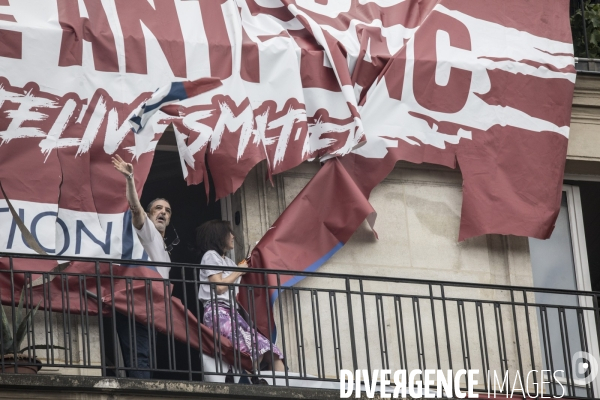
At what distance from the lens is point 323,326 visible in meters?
14.1

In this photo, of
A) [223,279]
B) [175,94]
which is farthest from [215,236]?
[175,94]

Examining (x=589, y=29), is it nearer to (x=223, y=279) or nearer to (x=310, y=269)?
(x=310, y=269)

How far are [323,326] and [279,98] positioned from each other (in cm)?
189

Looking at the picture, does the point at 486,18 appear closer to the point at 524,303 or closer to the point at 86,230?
the point at 524,303

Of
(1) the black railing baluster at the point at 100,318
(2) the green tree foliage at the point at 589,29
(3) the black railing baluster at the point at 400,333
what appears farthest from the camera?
(2) the green tree foliage at the point at 589,29

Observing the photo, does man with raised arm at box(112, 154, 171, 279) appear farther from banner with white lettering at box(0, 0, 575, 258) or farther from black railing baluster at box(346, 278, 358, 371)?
black railing baluster at box(346, 278, 358, 371)

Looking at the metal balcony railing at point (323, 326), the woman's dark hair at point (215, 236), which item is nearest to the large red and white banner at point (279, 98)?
the woman's dark hair at point (215, 236)

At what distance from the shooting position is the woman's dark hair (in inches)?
539

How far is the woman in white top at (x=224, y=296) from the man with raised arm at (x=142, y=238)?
0.33 metres

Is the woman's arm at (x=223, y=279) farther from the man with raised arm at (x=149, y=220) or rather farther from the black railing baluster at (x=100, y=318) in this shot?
the black railing baluster at (x=100, y=318)

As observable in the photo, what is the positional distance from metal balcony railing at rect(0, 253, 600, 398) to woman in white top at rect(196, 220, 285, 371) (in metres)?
0.13

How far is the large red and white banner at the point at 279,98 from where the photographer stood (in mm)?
13461

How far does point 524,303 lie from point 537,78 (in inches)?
91.9

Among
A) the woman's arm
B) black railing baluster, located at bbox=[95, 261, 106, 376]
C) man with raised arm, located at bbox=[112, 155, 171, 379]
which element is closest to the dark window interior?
man with raised arm, located at bbox=[112, 155, 171, 379]
